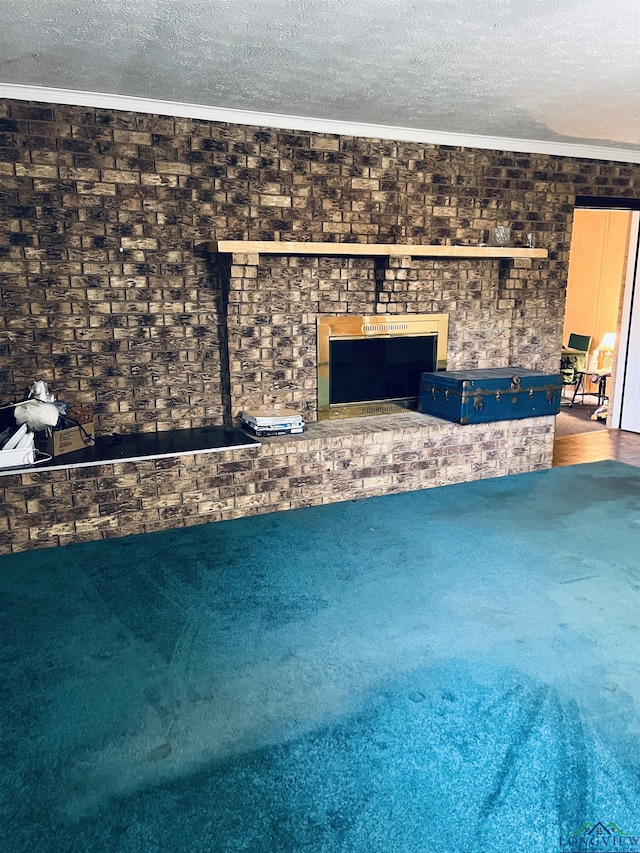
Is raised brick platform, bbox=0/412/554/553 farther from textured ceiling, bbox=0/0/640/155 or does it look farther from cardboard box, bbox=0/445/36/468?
textured ceiling, bbox=0/0/640/155

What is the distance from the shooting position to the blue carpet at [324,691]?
5.64 feet

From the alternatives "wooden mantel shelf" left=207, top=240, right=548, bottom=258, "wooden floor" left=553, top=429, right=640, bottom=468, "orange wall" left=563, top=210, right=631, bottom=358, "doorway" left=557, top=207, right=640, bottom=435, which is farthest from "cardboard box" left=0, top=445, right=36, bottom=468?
"orange wall" left=563, top=210, right=631, bottom=358

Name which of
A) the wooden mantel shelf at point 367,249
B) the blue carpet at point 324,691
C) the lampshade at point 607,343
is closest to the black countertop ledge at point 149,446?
the blue carpet at point 324,691

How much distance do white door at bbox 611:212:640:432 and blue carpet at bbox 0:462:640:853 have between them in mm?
2997

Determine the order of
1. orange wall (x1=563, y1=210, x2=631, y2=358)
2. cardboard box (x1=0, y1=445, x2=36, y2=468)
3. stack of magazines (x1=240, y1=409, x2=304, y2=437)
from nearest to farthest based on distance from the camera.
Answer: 1. cardboard box (x1=0, y1=445, x2=36, y2=468)
2. stack of magazines (x1=240, y1=409, x2=304, y2=437)
3. orange wall (x1=563, y1=210, x2=631, y2=358)

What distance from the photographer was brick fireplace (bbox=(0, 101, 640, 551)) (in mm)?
3678

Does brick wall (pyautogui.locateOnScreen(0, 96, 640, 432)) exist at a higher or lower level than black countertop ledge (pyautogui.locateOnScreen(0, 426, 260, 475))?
higher

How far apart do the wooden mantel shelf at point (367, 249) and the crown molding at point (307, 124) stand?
30.1 inches

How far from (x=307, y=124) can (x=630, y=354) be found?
398 cm

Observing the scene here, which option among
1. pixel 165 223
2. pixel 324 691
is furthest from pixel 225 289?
pixel 324 691

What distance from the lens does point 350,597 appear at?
9.67ft

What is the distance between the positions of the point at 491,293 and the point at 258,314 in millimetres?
2016

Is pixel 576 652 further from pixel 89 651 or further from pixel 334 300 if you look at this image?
pixel 334 300

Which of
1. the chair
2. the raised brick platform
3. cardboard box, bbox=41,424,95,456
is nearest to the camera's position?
the raised brick platform
